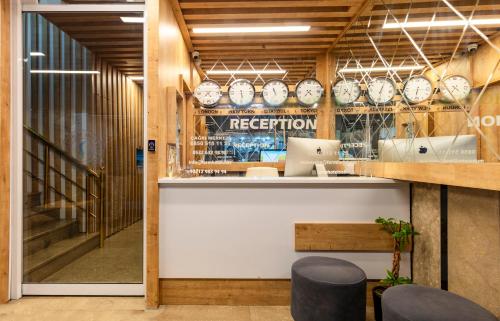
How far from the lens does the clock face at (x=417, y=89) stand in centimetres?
293

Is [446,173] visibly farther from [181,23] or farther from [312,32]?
[181,23]

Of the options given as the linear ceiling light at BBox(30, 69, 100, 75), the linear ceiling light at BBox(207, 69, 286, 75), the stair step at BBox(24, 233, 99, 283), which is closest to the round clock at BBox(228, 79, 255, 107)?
the linear ceiling light at BBox(207, 69, 286, 75)

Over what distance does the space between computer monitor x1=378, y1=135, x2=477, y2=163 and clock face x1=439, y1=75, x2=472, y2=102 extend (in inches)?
9.8

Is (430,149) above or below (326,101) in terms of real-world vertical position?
below

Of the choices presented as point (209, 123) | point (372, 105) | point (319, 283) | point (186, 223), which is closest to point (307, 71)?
point (372, 105)

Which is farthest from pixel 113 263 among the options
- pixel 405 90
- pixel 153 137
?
pixel 405 90

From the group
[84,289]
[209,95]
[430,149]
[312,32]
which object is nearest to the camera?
[430,149]

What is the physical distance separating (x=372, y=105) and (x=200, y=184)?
2773 mm

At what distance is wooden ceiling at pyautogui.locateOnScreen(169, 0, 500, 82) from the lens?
3.41 metres

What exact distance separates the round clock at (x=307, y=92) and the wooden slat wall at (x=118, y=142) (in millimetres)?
2417

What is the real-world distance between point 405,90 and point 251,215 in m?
2.18

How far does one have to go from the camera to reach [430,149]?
2.47 metres

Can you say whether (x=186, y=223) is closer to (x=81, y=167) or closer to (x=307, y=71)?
(x=81, y=167)

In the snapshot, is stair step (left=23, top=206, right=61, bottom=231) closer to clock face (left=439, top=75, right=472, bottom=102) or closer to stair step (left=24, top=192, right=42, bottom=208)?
stair step (left=24, top=192, right=42, bottom=208)
